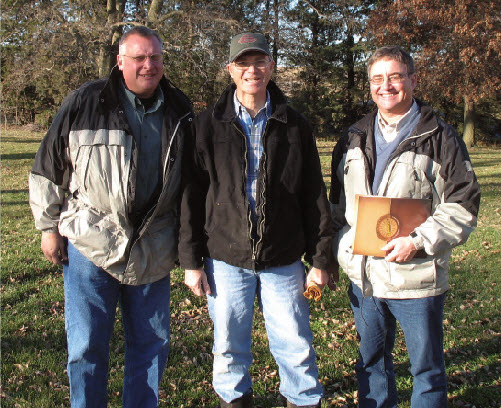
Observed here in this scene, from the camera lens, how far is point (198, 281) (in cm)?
302

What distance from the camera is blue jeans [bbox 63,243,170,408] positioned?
298 centimetres

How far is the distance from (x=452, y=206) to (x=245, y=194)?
112 centimetres

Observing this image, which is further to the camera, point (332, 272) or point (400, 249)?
point (332, 272)

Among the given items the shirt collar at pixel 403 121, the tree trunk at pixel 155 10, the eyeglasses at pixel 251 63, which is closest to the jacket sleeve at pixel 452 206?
the shirt collar at pixel 403 121

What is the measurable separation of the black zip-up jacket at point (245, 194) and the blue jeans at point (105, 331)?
1.39 feet

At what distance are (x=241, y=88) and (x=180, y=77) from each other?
1498 centimetres

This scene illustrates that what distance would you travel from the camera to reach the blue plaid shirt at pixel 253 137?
292 cm

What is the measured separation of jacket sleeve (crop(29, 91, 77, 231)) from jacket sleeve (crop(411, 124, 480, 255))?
2.05m

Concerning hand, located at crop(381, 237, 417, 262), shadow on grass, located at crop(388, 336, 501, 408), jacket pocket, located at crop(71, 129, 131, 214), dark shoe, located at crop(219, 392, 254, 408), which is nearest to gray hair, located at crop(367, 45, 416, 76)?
hand, located at crop(381, 237, 417, 262)

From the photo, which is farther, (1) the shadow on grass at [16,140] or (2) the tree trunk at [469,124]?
(2) the tree trunk at [469,124]

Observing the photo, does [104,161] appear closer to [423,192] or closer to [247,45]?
[247,45]

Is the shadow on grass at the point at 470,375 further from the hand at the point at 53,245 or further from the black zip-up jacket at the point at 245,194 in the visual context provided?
the hand at the point at 53,245

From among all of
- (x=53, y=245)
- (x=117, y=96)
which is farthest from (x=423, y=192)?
(x=53, y=245)

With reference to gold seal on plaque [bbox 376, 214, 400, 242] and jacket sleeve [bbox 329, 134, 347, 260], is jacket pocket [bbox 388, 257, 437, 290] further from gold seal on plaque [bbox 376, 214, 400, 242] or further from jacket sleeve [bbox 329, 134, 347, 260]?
jacket sleeve [bbox 329, 134, 347, 260]
